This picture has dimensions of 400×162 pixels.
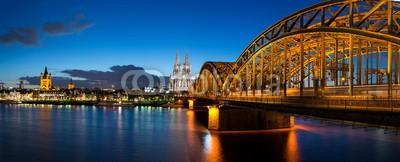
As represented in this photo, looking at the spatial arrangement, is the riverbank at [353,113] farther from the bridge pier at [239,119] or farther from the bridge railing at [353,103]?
the bridge pier at [239,119]

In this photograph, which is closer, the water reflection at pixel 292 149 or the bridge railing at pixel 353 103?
the bridge railing at pixel 353 103

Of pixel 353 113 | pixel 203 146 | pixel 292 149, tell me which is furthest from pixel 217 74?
pixel 353 113

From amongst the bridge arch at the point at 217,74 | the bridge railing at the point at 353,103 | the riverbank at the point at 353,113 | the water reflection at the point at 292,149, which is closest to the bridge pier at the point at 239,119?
the water reflection at the point at 292,149

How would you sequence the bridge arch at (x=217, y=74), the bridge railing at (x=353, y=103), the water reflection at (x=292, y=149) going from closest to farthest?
the bridge railing at (x=353, y=103) → the water reflection at (x=292, y=149) → the bridge arch at (x=217, y=74)

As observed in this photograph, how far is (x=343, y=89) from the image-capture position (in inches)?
1369

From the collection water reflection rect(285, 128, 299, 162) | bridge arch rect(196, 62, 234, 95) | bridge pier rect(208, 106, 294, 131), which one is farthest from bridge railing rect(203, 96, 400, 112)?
bridge arch rect(196, 62, 234, 95)

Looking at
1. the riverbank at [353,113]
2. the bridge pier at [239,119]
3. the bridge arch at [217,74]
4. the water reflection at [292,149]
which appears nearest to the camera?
the riverbank at [353,113]

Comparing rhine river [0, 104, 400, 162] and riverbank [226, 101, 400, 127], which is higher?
riverbank [226, 101, 400, 127]

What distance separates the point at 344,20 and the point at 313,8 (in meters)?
6.40

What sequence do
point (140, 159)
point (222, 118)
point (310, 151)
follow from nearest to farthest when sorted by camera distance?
point (140, 159), point (310, 151), point (222, 118)

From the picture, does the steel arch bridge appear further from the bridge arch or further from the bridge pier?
the bridge arch

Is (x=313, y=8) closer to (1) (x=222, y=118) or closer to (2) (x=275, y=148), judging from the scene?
(2) (x=275, y=148)

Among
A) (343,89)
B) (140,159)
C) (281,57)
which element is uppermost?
(281,57)

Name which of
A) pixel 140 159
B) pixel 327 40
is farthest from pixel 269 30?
pixel 140 159
